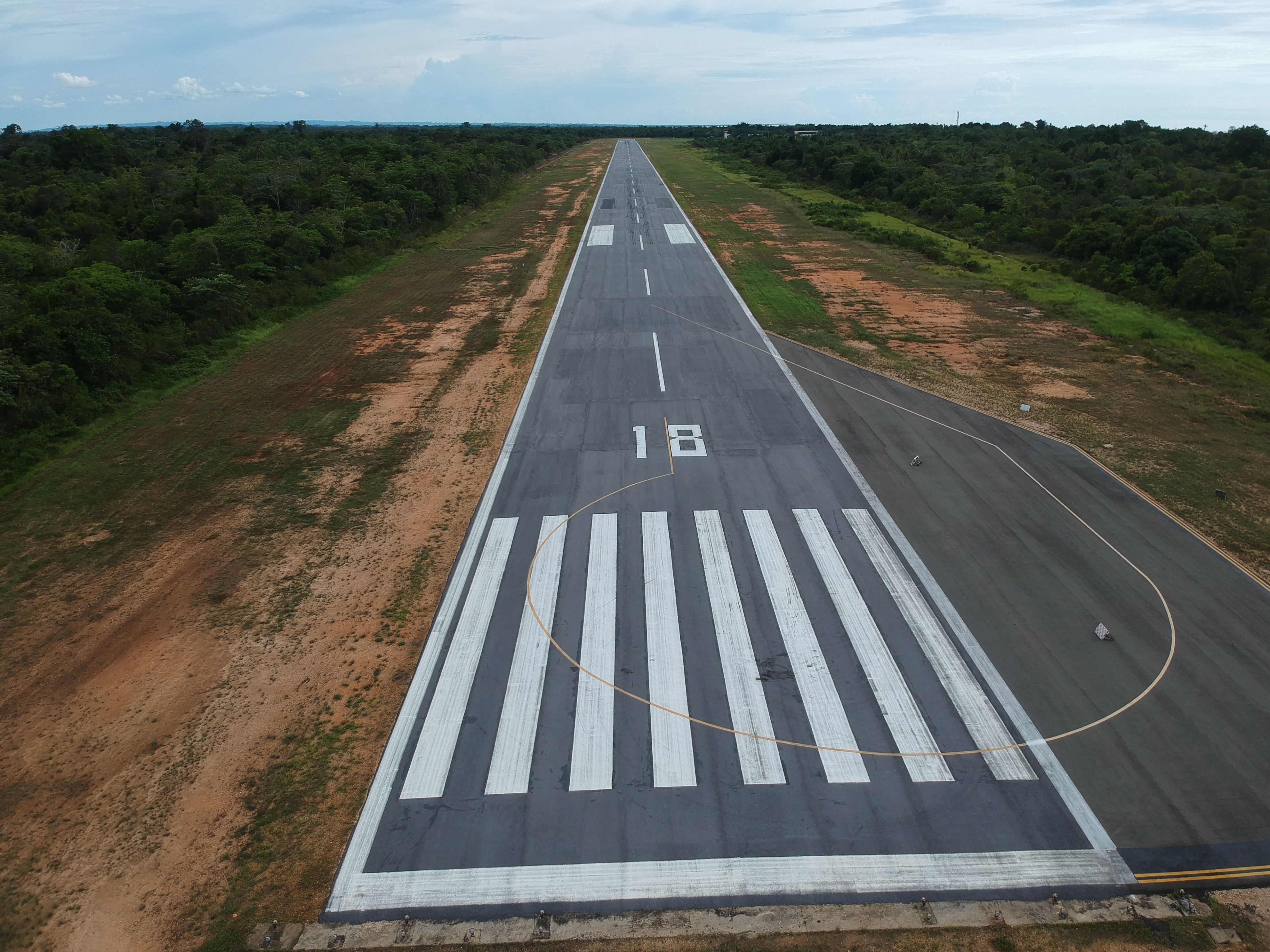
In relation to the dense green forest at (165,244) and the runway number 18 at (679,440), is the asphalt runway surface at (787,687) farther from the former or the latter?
the dense green forest at (165,244)

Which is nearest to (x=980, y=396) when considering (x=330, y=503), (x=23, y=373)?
(x=330, y=503)

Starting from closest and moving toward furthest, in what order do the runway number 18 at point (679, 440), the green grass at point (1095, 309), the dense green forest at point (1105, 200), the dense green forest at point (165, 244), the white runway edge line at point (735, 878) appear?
the white runway edge line at point (735, 878) < the runway number 18 at point (679, 440) < the dense green forest at point (165, 244) < the green grass at point (1095, 309) < the dense green forest at point (1105, 200)

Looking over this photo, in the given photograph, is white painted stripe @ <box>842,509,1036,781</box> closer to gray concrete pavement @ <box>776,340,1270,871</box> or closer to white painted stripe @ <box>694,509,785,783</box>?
gray concrete pavement @ <box>776,340,1270,871</box>

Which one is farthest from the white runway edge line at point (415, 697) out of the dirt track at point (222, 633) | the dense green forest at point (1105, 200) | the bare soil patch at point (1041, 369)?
the dense green forest at point (1105, 200)

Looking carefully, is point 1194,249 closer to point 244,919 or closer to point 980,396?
point 980,396

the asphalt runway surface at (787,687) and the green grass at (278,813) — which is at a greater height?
the asphalt runway surface at (787,687)

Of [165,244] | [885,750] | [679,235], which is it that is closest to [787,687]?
[885,750]

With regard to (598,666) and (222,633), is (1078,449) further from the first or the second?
(222,633)

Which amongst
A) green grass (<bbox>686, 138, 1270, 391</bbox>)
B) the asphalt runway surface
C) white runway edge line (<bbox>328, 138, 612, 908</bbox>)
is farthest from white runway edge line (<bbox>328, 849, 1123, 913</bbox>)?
green grass (<bbox>686, 138, 1270, 391</bbox>)
